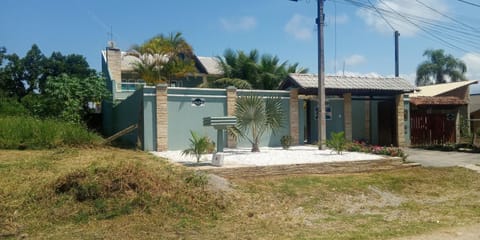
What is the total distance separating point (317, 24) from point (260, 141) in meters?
5.02

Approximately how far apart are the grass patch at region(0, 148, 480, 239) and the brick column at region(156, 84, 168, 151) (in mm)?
5322

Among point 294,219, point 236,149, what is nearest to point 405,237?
point 294,219

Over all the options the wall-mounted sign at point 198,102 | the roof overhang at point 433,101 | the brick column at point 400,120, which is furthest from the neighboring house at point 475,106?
the wall-mounted sign at point 198,102

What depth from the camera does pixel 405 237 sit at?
6.26 metres

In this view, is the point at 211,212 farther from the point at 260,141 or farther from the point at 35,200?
the point at 260,141

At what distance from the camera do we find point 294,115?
18.3 meters

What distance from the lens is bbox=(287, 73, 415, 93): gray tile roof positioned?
18545mm

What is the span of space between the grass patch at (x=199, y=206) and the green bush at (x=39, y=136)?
5.09 metres

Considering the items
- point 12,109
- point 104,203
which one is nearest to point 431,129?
point 104,203

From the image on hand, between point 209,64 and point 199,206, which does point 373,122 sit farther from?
point 209,64

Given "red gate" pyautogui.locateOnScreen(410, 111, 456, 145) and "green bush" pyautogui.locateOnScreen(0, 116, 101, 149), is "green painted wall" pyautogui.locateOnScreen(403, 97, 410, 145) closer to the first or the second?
"red gate" pyautogui.locateOnScreen(410, 111, 456, 145)

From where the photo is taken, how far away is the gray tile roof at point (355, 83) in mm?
18545

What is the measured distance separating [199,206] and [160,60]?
19.2 m

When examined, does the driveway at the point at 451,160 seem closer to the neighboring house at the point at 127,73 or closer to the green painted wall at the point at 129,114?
the green painted wall at the point at 129,114
